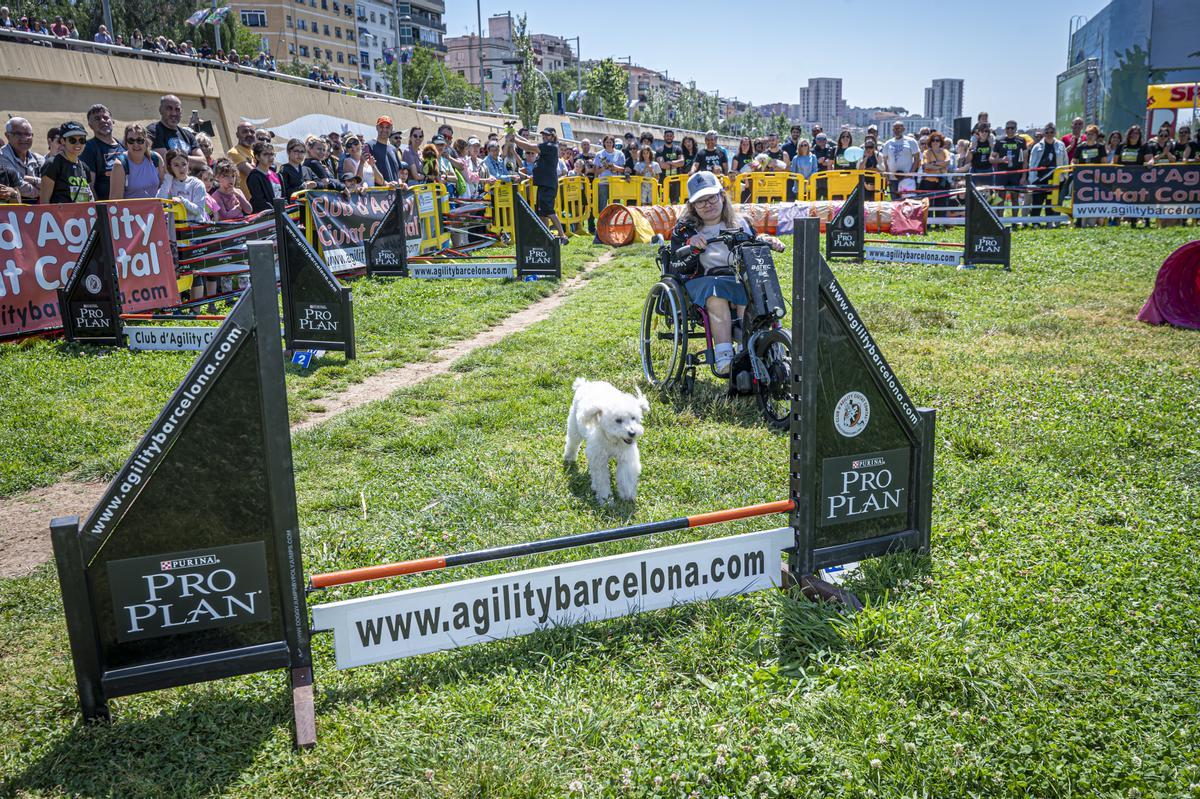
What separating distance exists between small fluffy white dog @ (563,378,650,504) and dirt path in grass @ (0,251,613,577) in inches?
107

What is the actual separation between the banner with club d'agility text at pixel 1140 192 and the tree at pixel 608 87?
7397 centimetres

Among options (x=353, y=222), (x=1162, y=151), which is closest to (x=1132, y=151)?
(x=1162, y=151)

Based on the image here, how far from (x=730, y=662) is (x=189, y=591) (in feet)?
6.57

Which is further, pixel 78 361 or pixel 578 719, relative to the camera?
pixel 78 361

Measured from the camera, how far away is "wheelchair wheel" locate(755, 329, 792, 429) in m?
6.09

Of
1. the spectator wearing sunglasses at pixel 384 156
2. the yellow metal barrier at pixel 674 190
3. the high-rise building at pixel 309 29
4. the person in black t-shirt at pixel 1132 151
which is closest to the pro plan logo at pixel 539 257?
the spectator wearing sunglasses at pixel 384 156

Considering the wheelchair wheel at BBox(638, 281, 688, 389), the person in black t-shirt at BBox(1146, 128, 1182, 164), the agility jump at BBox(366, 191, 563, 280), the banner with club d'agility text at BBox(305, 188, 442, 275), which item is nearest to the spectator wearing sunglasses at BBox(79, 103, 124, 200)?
the banner with club d'agility text at BBox(305, 188, 442, 275)

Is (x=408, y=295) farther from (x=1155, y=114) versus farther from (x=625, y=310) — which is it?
(x=1155, y=114)

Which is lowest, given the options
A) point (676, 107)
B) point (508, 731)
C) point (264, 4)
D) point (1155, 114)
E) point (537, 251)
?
point (508, 731)

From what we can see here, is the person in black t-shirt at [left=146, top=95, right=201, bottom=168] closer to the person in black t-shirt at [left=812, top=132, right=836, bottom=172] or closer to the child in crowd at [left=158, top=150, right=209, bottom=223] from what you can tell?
the child in crowd at [left=158, top=150, right=209, bottom=223]

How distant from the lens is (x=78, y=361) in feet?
26.6

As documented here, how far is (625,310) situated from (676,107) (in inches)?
5039

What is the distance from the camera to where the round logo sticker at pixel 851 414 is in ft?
12.0

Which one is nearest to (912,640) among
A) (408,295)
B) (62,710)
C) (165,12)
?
(62,710)
